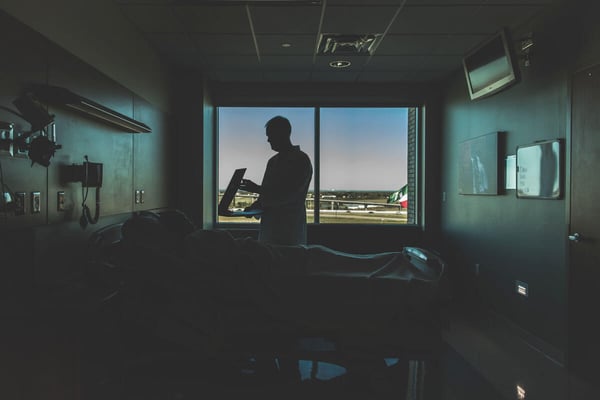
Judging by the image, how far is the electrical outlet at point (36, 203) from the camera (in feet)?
6.34

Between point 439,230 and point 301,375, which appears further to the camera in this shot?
point 439,230

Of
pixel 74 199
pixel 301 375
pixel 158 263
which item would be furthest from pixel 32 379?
pixel 301 375

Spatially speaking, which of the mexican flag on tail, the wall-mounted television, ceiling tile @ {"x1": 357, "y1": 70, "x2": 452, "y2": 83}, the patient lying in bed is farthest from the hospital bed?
the mexican flag on tail

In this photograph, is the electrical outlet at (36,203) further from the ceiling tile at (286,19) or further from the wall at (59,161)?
the ceiling tile at (286,19)

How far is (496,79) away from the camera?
323 cm

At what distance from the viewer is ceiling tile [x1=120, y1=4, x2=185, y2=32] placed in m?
3.00

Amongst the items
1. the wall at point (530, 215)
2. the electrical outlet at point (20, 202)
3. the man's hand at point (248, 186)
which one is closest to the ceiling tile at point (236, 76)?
the wall at point (530, 215)

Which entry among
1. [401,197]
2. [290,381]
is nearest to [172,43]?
[290,381]

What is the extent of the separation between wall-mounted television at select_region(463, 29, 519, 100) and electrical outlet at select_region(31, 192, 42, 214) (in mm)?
3268

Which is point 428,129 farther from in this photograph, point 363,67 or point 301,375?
point 301,375

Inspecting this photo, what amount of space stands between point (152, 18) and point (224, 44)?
73cm

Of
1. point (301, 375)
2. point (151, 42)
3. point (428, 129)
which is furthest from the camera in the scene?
point (428, 129)

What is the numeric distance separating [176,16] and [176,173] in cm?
193

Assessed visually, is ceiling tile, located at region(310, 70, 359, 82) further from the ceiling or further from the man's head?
the man's head
